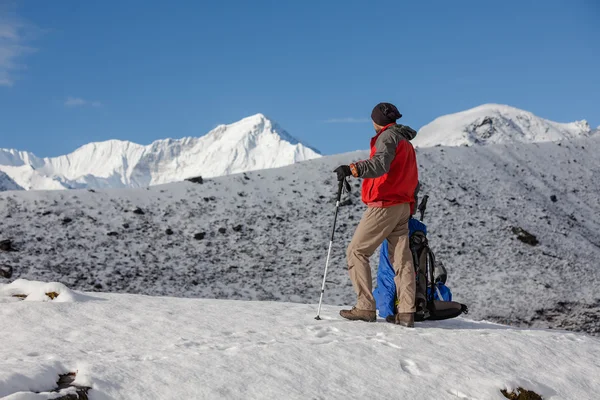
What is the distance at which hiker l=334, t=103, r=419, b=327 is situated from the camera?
23.5ft

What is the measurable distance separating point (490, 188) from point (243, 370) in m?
23.9

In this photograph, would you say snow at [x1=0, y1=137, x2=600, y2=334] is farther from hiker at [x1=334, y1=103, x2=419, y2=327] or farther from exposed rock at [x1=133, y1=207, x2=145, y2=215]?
hiker at [x1=334, y1=103, x2=419, y2=327]

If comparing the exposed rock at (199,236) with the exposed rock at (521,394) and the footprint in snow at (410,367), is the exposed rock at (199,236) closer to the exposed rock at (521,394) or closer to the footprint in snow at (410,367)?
the footprint in snow at (410,367)

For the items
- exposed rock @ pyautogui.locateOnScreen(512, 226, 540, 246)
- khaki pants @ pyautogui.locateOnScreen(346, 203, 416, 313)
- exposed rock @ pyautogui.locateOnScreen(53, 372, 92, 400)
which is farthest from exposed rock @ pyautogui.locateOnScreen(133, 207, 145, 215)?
exposed rock @ pyautogui.locateOnScreen(53, 372, 92, 400)

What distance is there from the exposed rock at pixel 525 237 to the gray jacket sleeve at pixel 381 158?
54.4 feet

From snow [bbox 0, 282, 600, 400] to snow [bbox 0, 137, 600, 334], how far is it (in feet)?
31.2

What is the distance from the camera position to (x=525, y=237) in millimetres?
21844

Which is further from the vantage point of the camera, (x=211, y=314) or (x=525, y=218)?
(x=525, y=218)

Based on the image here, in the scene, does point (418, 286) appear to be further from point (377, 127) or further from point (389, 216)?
point (377, 127)

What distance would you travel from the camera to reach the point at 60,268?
16.6 metres

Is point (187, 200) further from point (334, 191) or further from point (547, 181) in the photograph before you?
point (547, 181)

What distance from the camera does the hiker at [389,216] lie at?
23.5 feet

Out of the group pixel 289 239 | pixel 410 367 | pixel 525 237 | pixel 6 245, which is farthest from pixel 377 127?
pixel 525 237

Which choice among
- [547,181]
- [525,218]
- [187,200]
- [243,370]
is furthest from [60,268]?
[547,181]
